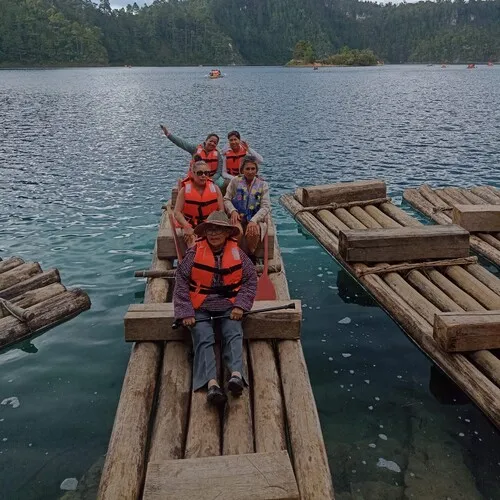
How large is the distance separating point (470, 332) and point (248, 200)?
202 inches

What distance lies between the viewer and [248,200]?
35.2 ft

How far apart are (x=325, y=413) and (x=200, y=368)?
2.25 meters


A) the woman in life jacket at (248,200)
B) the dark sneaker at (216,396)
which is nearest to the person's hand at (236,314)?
the dark sneaker at (216,396)

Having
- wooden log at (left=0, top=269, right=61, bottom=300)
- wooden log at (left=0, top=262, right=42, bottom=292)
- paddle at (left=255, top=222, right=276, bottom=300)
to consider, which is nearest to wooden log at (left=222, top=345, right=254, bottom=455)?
paddle at (left=255, top=222, right=276, bottom=300)

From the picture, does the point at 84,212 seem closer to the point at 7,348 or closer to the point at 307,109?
the point at 7,348

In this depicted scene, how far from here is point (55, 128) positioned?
4272 cm

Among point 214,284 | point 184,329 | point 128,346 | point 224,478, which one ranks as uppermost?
point 214,284

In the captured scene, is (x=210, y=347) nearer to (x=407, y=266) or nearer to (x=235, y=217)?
(x=235, y=217)

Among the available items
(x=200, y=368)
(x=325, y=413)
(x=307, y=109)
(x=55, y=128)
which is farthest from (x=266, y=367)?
(x=307, y=109)

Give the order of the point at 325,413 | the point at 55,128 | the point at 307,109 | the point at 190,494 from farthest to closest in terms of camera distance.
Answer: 1. the point at 307,109
2. the point at 55,128
3. the point at 325,413
4. the point at 190,494

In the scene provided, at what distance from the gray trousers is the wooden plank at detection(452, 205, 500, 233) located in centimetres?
801

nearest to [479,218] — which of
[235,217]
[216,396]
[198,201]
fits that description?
[235,217]

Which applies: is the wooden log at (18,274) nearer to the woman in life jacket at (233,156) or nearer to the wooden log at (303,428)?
the woman in life jacket at (233,156)

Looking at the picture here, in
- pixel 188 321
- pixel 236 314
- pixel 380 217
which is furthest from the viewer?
pixel 380 217
